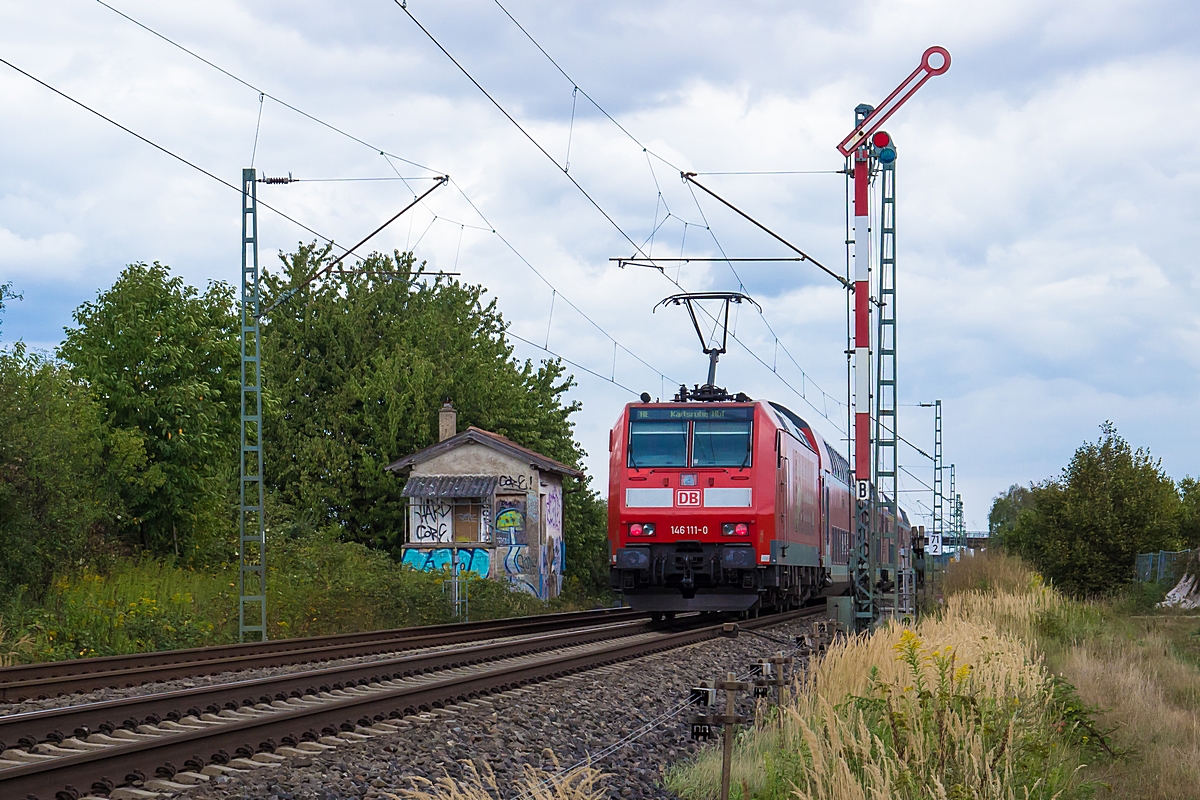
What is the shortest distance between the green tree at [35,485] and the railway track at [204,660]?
11.3 ft

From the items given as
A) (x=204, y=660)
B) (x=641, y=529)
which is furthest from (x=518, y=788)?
(x=641, y=529)

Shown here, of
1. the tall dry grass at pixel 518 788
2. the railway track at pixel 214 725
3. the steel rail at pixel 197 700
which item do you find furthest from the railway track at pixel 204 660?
the tall dry grass at pixel 518 788

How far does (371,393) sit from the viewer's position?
160ft

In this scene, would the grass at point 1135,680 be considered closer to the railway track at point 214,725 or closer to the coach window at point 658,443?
the railway track at point 214,725

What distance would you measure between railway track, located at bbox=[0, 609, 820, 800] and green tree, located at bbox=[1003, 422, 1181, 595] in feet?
75.0

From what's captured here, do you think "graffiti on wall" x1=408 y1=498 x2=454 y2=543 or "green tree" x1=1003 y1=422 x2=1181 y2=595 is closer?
"green tree" x1=1003 y1=422 x2=1181 y2=595

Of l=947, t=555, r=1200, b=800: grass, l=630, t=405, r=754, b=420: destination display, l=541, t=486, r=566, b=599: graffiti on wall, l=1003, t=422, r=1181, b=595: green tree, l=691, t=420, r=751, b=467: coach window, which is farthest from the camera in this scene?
l=541, t=486, r=566, b=599: graffiti on wall

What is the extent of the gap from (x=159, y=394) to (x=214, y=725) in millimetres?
18041

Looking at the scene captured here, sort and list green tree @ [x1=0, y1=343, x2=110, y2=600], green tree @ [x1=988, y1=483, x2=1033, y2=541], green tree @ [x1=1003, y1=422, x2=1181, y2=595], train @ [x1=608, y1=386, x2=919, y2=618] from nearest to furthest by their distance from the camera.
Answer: green tree @ [x1=0, y1=343, x2=110, y2=600] < train @ [x1=608, y1=386, x2=919, y2=618] < green tree @ [x1=1003, y1=422, x2=1181, y2=595] < green tree @ [x1=988, y1=483, x2=1033, y2=541]

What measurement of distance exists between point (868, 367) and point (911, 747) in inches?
428

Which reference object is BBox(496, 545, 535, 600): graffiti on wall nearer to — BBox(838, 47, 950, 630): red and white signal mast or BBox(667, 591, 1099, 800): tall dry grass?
BBox(838, 47, 950, 630): red and white signal mast

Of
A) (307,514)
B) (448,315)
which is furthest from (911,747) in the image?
(448,315)

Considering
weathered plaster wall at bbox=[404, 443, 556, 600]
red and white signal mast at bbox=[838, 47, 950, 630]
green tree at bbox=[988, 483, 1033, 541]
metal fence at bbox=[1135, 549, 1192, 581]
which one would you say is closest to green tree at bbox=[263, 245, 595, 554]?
weathered plaster wall at bbox=[404, 443, 556, 600]

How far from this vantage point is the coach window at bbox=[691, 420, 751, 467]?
855 inches
